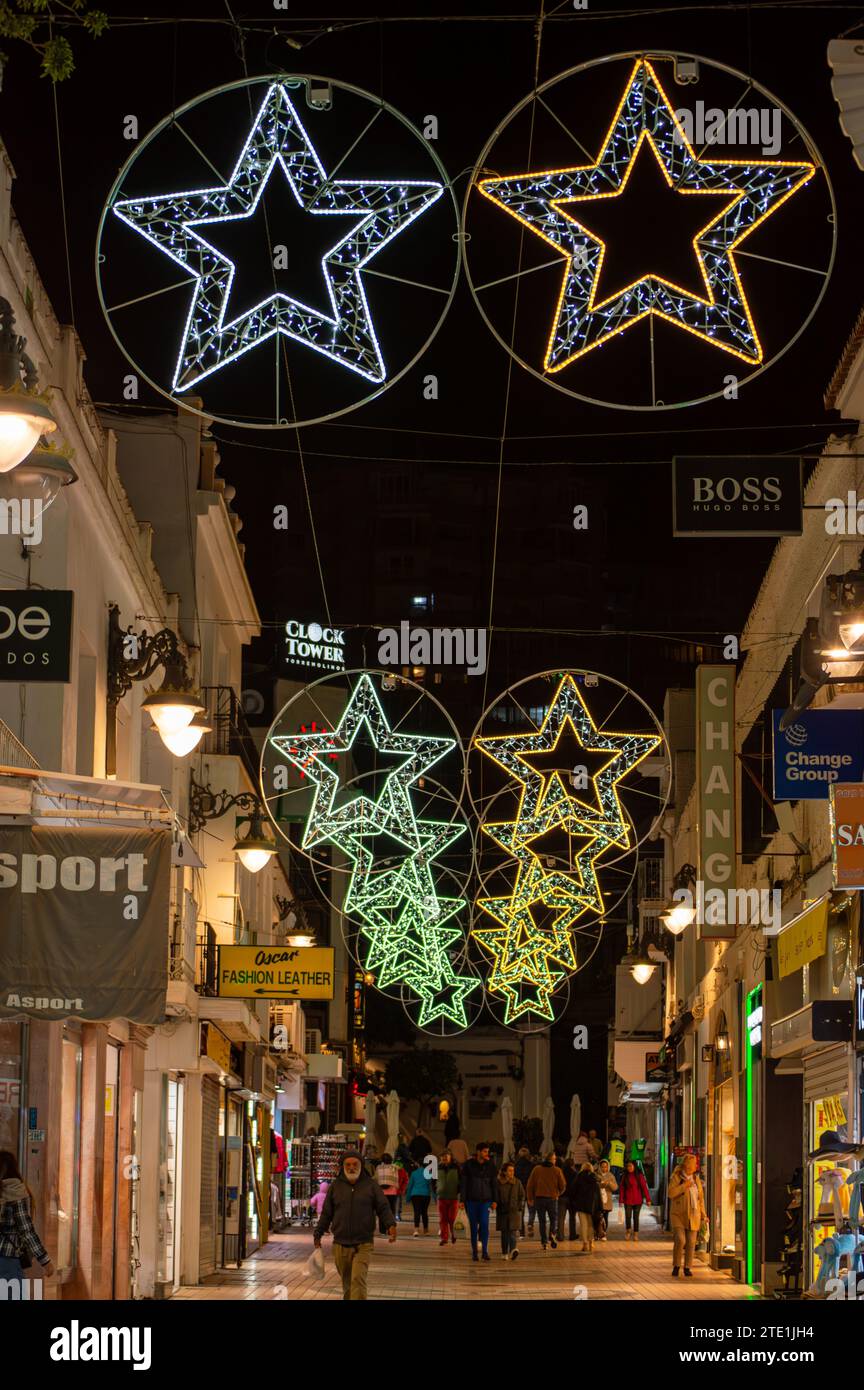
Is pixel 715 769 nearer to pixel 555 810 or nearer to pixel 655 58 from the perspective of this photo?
pixel 555 810

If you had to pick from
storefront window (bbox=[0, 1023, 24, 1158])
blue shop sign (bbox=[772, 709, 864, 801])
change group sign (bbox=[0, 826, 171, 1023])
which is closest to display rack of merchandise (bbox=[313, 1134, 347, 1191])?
blue shop sign (bbox=[772, 709, 864, 801])

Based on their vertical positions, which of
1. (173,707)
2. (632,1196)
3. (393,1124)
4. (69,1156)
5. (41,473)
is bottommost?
(632,1196)

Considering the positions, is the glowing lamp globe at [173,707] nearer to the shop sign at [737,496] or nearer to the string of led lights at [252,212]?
the shop sign at [737,496]

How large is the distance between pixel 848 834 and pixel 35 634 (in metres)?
6.78

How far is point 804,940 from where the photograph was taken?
22.0 meters

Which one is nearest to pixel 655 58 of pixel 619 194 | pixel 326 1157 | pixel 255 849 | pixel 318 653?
pixel 619 194

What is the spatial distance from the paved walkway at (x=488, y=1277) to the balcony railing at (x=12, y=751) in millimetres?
7016

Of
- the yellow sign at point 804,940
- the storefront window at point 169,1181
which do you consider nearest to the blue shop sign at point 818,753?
the yellow sign at point 804,940

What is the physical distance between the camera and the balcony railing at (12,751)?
16.1 meters

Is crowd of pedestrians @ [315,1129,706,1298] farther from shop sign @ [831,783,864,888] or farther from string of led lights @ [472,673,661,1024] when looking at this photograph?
shop sign @ [831,783,864,888]

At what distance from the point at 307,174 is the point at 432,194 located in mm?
831

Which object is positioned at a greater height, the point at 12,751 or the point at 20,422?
the point at 20,422

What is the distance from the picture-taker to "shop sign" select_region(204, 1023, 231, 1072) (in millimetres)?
28391

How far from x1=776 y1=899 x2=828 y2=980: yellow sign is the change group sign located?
28.5 feet
